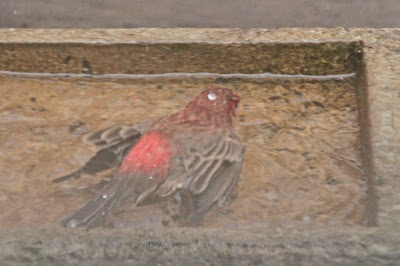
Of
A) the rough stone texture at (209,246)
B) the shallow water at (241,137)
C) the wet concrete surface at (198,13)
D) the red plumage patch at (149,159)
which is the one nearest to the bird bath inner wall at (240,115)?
the shallow water at (241,137)

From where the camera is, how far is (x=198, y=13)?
485 cm

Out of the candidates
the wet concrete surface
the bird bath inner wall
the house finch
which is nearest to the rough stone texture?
the house finch

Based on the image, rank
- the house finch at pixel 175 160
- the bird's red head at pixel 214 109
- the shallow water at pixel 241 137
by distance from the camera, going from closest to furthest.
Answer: the house finch at pixel 175 160 → the shallow water at pixel 241 137 → the bird's red head at pixel 214 109

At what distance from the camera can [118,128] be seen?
3.06m

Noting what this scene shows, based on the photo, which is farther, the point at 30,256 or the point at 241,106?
the point at 241,106

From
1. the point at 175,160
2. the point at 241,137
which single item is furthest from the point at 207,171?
the point at 241,137

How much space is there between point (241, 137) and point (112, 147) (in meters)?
0.55

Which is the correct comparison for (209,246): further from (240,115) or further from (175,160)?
(240,115)

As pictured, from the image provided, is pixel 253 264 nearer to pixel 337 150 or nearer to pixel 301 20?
pixel 337 150

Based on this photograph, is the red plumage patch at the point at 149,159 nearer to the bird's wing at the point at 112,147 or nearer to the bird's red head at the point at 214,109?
the bird's wing at the point at 112,147

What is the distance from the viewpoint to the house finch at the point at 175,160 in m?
2.67

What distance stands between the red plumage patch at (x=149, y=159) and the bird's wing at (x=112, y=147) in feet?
0.47

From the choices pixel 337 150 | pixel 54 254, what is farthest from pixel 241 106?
pixel 54 254

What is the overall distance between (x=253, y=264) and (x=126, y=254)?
1.17 ft
